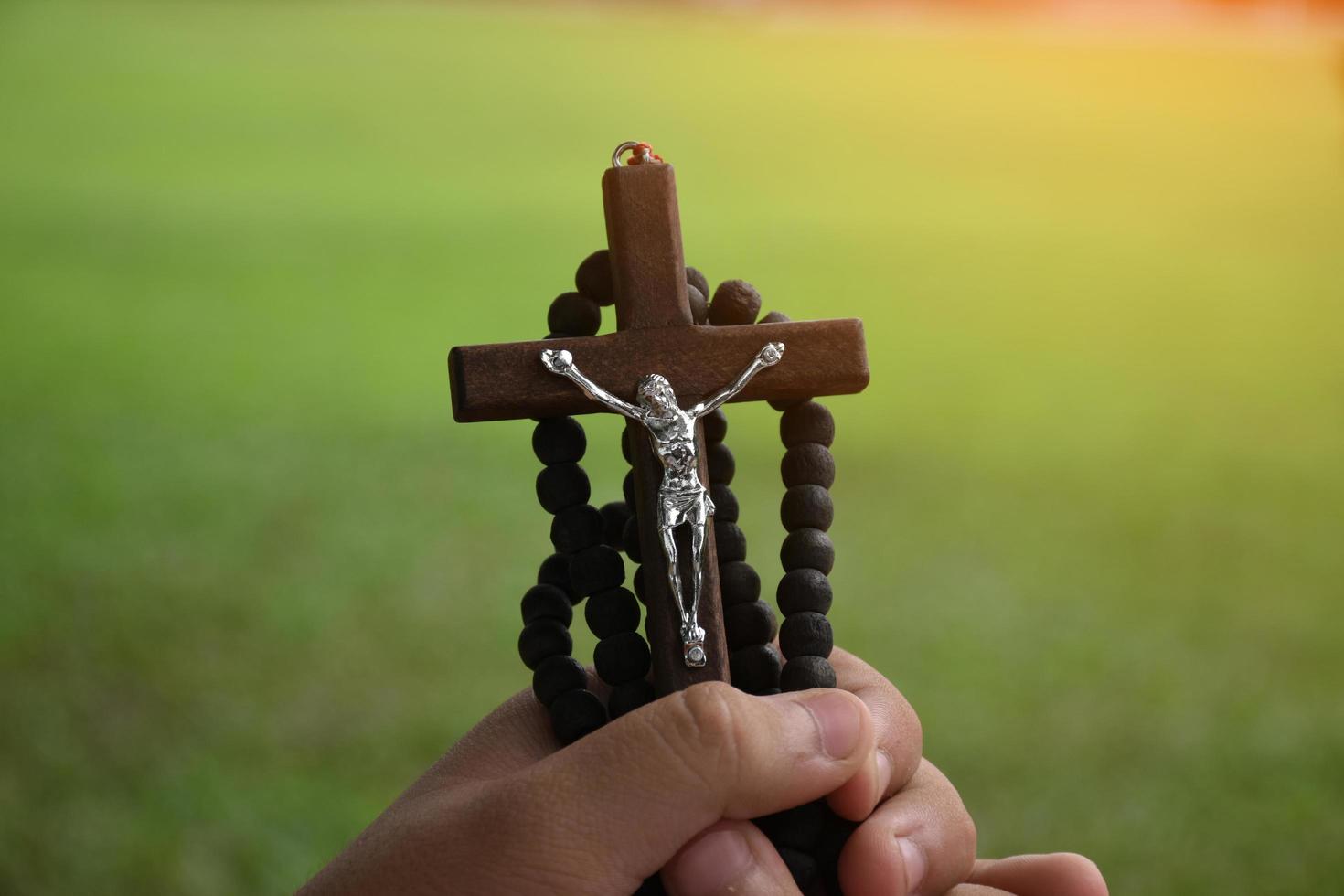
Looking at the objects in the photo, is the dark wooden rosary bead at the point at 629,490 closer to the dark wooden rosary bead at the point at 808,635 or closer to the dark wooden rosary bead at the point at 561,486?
the dark wooden rosary bead at the point at 561,486

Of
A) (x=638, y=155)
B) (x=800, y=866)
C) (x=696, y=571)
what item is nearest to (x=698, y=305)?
(x=638, y=155)

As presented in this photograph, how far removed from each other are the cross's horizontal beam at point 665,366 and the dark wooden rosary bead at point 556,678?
20cm

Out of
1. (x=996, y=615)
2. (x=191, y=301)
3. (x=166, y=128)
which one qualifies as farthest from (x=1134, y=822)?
(x=166, y=128)

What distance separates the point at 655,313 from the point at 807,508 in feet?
0.66

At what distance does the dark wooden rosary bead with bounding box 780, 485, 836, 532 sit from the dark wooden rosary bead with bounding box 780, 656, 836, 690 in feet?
0.35

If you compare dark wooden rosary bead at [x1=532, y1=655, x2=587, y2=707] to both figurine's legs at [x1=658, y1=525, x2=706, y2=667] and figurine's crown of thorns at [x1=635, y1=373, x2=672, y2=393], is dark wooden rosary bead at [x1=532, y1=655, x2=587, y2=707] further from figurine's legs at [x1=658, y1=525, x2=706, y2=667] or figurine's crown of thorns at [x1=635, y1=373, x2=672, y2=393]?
figurine's crown of thorns at [x1=635, y1=373, x2=672, y2=393]

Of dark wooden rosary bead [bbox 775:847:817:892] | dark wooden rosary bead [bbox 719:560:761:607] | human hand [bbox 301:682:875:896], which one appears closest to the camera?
human hand [bbox 301:682:875:896]

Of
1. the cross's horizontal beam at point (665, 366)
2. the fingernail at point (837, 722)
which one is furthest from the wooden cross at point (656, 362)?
→ the fingernail at point (837, 722)

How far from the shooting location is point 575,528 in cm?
99

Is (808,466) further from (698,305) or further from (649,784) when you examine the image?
(649,784)

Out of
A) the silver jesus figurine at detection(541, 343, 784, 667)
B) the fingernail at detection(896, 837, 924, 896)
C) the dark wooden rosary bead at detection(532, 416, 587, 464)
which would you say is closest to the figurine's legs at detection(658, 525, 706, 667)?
the silver jesus figurine at detection(541, 343, 784, 667)

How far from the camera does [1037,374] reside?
287 cm

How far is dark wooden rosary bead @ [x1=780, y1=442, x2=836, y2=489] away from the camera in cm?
102

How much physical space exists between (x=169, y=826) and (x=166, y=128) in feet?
5.96
